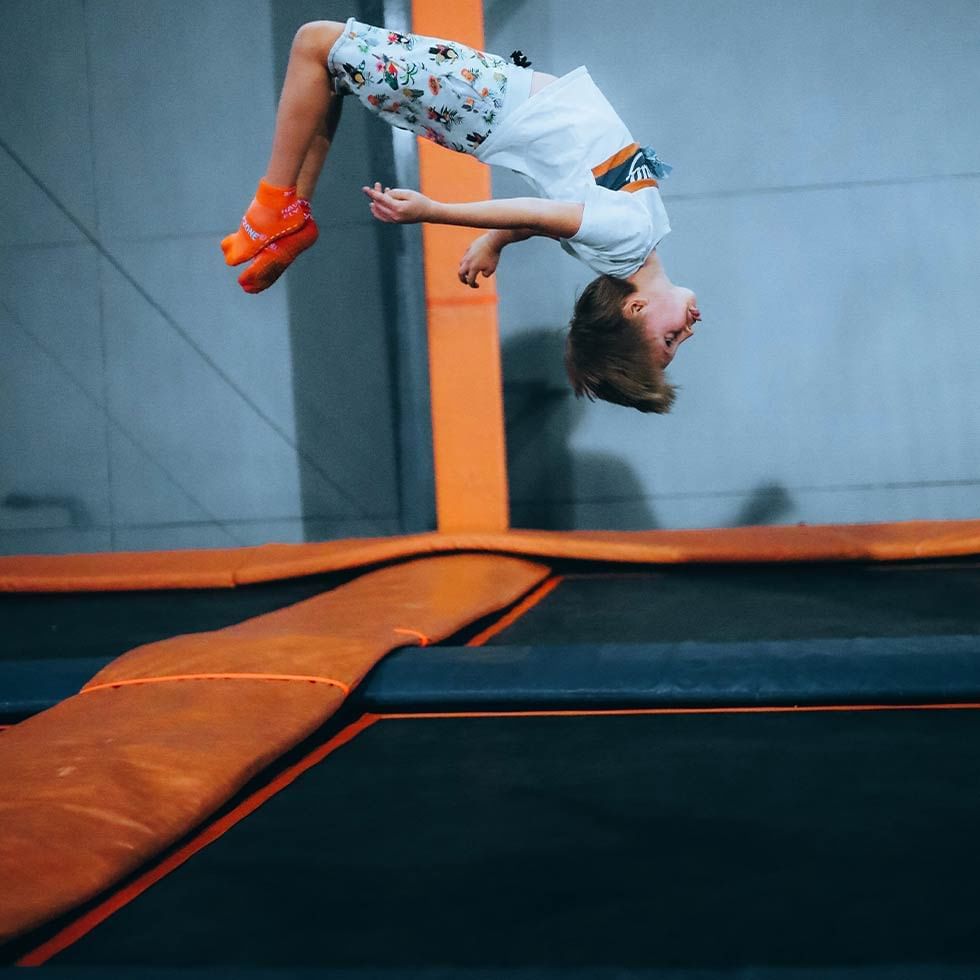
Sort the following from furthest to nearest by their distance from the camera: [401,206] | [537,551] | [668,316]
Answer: [537,551] < [668,316] < [401,206]

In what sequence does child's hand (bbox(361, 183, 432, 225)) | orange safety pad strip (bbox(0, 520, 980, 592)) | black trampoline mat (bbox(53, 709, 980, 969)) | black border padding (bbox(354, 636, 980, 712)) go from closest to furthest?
black trampoline mat (bbox(53, 709, 980, 969)) < black border padding (bbox(354, 636, 980, 712)) < child's hand (bbox(361, 183, 432, 225)) < orange safety pad strip (bbox(0, 520, 980, 592))

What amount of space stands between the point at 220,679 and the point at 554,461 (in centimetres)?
195

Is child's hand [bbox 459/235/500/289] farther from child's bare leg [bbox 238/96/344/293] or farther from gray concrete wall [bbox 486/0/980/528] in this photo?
gray concrete wall [bbox 486/0/980/528]

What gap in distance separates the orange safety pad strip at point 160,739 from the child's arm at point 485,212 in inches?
23.4

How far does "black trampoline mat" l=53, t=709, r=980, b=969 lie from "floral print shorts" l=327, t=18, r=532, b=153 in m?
0.99

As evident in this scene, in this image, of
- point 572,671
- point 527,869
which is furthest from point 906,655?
point 527,869

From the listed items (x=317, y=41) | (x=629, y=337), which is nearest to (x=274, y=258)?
(x=317, y=41)

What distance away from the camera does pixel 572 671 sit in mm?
1522

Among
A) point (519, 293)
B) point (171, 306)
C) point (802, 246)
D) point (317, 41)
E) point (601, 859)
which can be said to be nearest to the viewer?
point (601, 859)

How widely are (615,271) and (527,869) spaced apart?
125 cm

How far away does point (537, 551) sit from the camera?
109 inches

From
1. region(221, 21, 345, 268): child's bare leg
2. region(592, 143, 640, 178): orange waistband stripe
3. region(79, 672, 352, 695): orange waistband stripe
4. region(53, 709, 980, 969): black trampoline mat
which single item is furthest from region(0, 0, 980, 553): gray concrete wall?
region(53, 709, 980, 969): black trampoline mat

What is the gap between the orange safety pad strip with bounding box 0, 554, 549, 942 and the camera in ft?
2.98

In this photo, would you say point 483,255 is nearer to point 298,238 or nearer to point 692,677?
point 298,238
